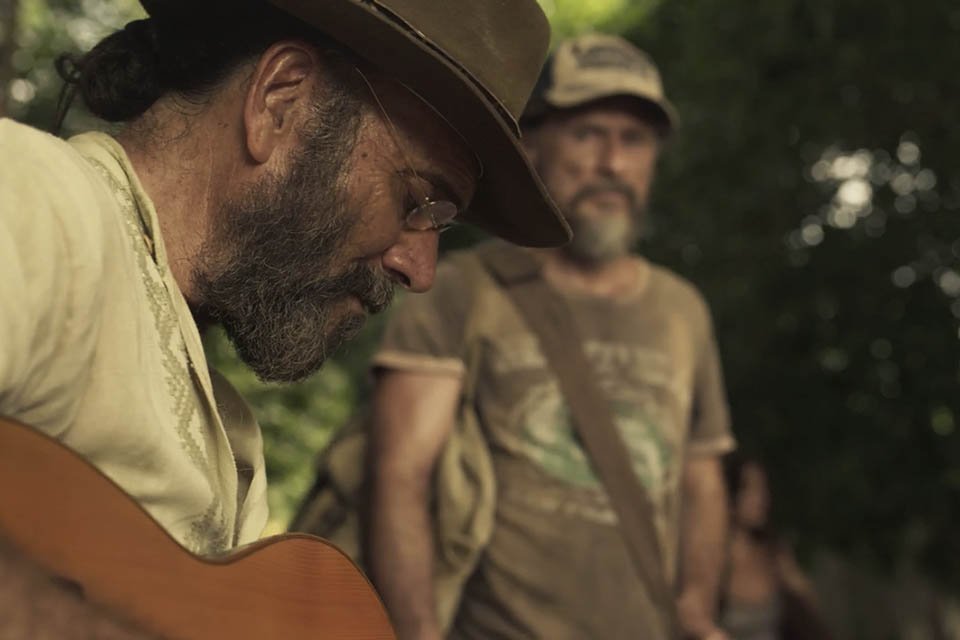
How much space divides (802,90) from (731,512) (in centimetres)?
289

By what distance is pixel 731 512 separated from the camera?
7.39 meters

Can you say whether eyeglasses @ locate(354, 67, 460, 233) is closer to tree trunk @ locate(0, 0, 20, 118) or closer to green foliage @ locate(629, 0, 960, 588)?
tree trunk @ locate(0, 0, 20, 118)

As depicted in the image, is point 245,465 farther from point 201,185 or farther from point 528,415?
point 528,415

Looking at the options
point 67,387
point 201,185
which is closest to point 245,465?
point 201,185

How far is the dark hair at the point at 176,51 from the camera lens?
8.07 feet

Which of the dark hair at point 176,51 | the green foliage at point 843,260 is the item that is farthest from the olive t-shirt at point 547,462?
the green foliage at point 843,260

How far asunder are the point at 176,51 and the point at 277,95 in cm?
20

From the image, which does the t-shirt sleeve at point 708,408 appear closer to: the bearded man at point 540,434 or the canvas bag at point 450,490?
the bearded man at point 540,434

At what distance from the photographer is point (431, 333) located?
170 inches

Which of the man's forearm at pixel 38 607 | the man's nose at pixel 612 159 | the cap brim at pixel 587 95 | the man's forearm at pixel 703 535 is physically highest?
the man's forearm at pixel 38 607

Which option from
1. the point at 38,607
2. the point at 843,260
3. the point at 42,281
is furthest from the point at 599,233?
the point at 843,260

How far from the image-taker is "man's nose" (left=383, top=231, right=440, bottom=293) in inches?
104

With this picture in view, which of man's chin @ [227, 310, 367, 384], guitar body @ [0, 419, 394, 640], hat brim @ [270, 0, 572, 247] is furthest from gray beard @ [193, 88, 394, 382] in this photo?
guitar body @ [0, 419, 394, 640]

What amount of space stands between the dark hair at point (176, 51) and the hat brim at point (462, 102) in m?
0.09
